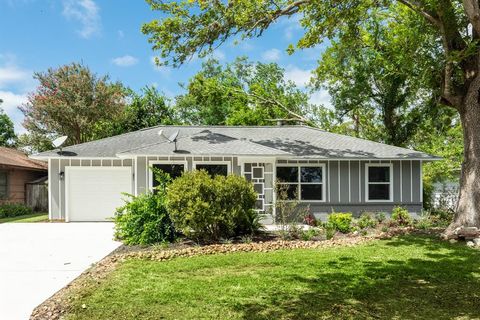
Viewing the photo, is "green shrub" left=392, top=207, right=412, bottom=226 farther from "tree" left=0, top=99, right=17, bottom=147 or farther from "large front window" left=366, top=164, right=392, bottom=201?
"tree" left=0, top=99, right=17, bottom=147

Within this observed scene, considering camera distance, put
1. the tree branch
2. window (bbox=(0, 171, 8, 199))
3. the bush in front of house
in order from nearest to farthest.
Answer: the bush in front of house < the tree branch < window (bbox=(0, 171, 8, 199))

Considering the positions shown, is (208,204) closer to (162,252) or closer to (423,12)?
(162,252)

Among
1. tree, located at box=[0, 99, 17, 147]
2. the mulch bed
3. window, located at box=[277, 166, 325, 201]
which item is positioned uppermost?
tree, located at box=[0, 99, 17, 147]

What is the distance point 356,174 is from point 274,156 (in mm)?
3909

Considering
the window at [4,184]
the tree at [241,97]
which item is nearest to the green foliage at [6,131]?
the tree at [241,97]

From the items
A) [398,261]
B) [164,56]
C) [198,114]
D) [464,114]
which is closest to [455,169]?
[464,114]

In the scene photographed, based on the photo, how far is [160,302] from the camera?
4.87m

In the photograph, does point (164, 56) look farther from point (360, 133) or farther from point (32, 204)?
point (360, 133)

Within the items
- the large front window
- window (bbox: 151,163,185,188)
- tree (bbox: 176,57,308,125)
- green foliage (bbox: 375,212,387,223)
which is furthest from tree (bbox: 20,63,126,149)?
green foliage (bbox: 375,212,387,223)

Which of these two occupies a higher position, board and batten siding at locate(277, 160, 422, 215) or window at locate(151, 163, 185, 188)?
window at locate(151, 163, 185, 188)

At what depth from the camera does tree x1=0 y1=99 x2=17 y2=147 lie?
38.5m

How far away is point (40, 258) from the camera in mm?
7812

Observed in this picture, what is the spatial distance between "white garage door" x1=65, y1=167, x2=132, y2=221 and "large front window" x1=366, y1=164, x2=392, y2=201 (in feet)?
32.9

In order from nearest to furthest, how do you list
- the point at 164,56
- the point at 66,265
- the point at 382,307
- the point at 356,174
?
the point at 382,307
the point at 66,265
the point at 164,56
the point at 356,174
